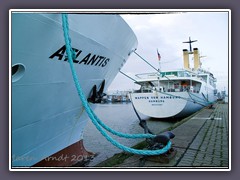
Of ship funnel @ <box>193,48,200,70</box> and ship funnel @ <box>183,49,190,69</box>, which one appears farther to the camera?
ship funnel @ <box>193,48,200,70</box>

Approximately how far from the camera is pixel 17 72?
2445 millimetres

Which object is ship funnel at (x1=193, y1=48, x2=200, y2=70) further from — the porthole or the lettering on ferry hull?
the porthole

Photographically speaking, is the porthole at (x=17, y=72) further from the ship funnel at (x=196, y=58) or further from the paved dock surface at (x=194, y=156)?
the ship funnel at (x=196, y=58)

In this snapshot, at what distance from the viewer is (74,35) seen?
107 inches

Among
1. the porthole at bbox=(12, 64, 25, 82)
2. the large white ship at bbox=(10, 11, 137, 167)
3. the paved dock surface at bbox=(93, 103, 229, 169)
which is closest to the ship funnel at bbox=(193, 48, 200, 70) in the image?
the paved dock surface at bbox=(93, 103, 229, 169)

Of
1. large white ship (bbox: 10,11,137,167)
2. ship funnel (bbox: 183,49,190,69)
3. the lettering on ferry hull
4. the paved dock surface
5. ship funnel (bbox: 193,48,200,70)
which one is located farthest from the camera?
ship funnel (bbox: 193,48,200,70)

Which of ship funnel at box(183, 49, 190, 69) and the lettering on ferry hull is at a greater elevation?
ship funnel at box(183, 49, 190, 69)

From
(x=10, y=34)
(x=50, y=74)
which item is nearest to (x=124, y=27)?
(x=50, y=74)

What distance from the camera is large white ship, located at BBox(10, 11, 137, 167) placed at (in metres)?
2.34

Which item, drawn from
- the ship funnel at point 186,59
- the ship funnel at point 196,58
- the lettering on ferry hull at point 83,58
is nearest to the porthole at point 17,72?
the lettering on ferry hull at point 83,58

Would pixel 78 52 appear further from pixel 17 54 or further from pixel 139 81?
pixel 139 81

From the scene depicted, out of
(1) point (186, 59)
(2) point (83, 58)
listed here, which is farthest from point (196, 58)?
(2) point (83, 58)

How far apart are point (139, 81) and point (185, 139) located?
9.39m

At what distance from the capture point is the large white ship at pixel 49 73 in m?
2.34
